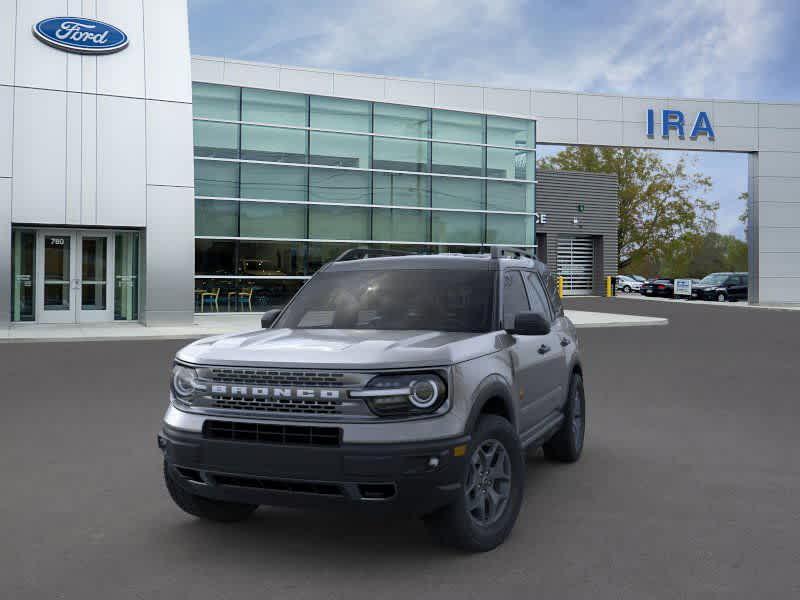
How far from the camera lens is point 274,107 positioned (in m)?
29.8

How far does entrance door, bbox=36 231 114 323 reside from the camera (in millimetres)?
25047

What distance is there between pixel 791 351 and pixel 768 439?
1075cm

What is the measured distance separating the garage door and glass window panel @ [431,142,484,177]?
23.9 m

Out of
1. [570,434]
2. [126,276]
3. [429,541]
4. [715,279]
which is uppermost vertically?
[715,279]

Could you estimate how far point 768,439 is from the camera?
8.34 meters

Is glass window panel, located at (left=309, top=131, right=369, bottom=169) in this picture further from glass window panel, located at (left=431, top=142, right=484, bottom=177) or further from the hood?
the hood

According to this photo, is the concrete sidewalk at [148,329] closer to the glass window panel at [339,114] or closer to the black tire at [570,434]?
the glass window panel at [339,114]

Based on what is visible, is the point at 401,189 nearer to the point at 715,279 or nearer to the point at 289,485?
the point at 715,279

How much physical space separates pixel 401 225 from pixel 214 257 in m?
7.11

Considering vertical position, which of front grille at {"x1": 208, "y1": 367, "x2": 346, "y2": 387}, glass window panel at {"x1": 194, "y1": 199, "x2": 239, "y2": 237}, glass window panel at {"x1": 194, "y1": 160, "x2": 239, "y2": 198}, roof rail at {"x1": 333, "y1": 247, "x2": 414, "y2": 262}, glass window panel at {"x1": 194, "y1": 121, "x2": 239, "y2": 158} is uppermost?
glass window panel at {"x1": 194, "y1": 121, "x2": 239, "y2": 158}

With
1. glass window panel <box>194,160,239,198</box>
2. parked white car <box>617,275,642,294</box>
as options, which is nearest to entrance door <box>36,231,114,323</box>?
glass window panel <box>194,160,239,198</box>

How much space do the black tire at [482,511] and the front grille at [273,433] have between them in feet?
2.47

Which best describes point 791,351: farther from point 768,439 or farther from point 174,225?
point 174,225

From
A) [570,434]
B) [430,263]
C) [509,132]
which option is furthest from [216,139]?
[430,263]
